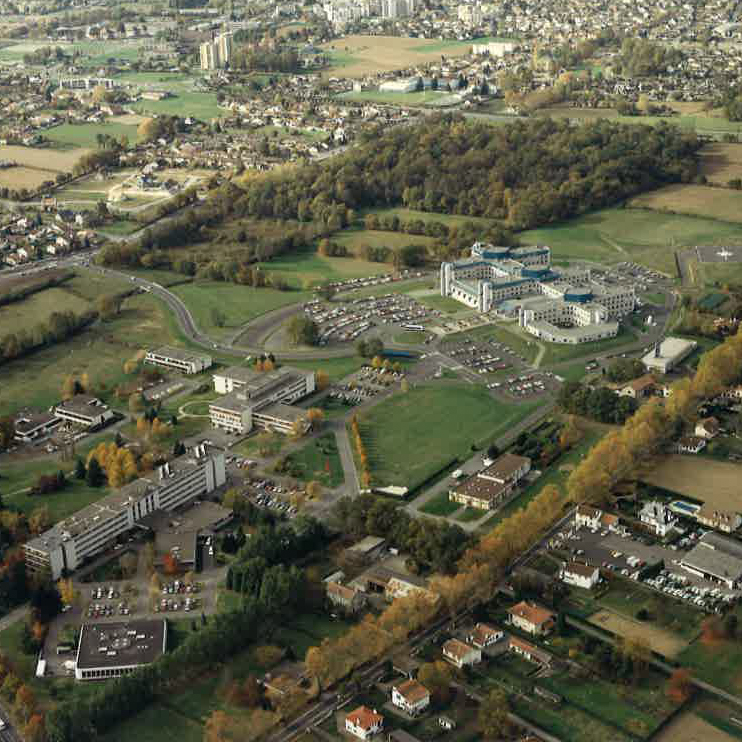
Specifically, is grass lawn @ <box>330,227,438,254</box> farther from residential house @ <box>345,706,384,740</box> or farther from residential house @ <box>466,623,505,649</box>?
residential house @ <box>345,706,384,740</box>

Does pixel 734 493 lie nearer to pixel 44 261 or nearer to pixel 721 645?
pixel 721 645

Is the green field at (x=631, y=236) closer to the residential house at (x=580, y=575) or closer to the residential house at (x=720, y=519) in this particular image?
the residential house at (x=720, y=519)

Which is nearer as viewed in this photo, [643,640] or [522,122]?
[643,640]

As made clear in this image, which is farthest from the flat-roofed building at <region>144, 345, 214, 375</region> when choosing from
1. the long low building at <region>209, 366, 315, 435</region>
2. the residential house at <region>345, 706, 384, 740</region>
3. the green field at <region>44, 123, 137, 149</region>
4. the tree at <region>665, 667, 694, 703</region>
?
the green field at <region>44, 123, 137, 149</region>

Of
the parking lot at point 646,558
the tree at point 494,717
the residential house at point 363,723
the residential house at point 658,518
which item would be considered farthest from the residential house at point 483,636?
the residential house at point 658,518

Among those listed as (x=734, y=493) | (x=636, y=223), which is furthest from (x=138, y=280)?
(x=734, y=493)
